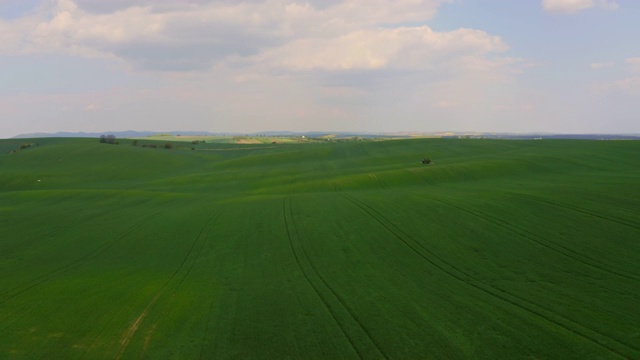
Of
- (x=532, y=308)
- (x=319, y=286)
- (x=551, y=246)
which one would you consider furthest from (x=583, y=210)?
(x=319, y=286)

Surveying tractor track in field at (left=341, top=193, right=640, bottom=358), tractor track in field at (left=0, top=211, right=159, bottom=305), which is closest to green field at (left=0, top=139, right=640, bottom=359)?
tractor track in field at (left=341, top=193, right=640, bottom=358)

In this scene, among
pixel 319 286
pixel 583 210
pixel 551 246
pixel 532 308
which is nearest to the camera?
pixel 532 308

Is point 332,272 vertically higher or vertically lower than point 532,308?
lower

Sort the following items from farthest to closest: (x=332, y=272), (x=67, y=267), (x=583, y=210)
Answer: (x=583, y=210)
(x=67, y=267)
(x=332, y=272)

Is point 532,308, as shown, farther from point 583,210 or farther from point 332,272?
point 583,210

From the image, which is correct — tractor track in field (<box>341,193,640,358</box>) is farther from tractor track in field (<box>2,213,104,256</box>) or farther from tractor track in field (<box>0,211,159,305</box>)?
tractor track in field (<box>2,213,104,256</box>)

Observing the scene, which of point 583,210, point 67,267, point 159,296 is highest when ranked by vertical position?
point 583,210

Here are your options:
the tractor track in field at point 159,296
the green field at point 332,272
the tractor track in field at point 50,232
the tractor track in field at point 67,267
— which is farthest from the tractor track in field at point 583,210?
the tractor track in field at point 50,232

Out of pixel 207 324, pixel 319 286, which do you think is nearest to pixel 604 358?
pixel 319 286
